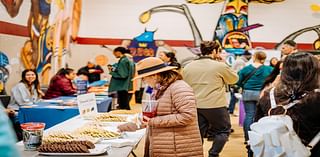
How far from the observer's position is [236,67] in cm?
1107

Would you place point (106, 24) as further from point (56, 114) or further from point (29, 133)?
point (29, 133)

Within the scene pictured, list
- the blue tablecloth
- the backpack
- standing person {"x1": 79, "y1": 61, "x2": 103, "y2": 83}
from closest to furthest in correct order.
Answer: the backpack → the blue tablecloth → standing person {"x1": 79, "y1": 61, "x2": 103, "y2": 83}

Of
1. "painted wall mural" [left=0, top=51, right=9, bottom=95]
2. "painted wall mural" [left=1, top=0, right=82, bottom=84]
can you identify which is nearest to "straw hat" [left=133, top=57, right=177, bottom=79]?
"painted wall mural" [left=0, top=51, right=9, bottom=95]

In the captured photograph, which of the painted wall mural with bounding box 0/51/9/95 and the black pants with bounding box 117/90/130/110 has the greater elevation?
the painted wall mural with bounding box 0/51/9/95

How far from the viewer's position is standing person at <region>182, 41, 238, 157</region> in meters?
4.35

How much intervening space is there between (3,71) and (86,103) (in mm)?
2341

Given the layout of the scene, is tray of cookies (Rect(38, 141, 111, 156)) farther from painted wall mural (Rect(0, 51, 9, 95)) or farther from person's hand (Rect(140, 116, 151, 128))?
painted wall mural (Rect(0, 51, 9, 95))

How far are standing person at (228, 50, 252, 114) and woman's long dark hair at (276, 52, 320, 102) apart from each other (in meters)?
7.66

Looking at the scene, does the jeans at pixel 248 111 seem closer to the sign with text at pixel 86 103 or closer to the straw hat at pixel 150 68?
the sign with text at pixel 86 103

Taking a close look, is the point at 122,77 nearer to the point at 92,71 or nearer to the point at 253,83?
the point at 253,83

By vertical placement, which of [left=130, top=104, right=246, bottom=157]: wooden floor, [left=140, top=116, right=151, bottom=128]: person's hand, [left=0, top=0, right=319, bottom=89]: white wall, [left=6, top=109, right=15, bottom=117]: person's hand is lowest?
[left=130, top=104, right=246, bottom=157]: wooden floor

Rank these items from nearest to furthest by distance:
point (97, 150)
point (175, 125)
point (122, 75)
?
1. point (97, 150)
2. point (175, 125)
3. point (122, 75)

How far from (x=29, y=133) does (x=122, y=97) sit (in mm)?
5499

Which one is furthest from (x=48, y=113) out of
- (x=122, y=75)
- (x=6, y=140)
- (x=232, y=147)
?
(x=6, y=140)
